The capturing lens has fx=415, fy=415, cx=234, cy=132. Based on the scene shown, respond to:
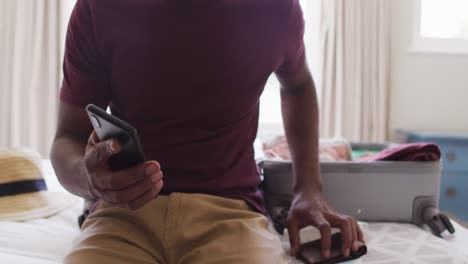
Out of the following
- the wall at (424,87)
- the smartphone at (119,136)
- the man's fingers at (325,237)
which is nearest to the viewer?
the smartphone at (119,136)

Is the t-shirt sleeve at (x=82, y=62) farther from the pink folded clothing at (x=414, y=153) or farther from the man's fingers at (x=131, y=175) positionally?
the pink folded clothing at (x=414, y=153)

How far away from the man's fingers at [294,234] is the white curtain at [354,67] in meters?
1.79

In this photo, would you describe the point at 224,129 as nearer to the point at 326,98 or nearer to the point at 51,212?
the point at 51,212

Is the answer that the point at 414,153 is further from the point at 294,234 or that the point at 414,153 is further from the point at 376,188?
the point at 294,234

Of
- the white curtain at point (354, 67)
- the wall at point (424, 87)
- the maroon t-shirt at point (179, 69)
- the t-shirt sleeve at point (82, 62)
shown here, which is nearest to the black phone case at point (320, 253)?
the maroon t-shirt at point (179, 69)

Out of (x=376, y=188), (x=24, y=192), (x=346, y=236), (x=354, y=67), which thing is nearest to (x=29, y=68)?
(x=24, y=192)

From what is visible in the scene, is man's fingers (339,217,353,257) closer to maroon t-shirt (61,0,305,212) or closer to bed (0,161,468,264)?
bed (0,161,468,264)

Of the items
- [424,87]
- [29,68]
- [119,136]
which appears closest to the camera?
[119,136]

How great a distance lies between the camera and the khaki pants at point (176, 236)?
628mm

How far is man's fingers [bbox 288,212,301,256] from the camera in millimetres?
775

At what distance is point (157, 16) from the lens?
0.73m

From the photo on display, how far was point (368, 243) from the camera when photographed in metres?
0.86

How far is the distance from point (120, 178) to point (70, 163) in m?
0.21

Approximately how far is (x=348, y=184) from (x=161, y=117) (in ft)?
1.67
